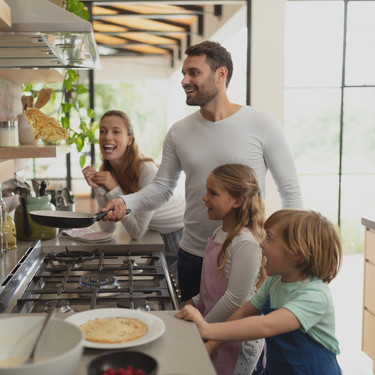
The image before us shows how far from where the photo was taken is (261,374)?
1777 millimetres

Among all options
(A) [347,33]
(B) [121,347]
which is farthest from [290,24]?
(B) [121,347]

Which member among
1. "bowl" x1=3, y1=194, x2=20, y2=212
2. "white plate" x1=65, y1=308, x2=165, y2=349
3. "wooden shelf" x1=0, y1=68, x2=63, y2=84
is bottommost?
"white plate" x1=65, y1=308, x2=165, y2=349

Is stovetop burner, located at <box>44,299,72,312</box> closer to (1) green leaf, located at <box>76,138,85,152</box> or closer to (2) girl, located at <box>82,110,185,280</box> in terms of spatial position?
(2) girl, located at <box>82,110,185,280</box>

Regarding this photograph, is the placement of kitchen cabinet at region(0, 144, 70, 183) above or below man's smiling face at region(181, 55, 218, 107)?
below

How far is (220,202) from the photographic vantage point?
5.96 ft

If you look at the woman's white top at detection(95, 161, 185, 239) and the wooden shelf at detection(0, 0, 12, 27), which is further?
the woman's white top at detection(95, 161, 185, 239)

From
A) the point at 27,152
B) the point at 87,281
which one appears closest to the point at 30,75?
the point at 27,152

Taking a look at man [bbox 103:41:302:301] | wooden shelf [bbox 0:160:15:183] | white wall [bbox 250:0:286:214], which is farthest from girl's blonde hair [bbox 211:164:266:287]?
white wall [bbox 250:0:286:214]

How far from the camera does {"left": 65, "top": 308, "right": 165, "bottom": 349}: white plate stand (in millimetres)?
1090

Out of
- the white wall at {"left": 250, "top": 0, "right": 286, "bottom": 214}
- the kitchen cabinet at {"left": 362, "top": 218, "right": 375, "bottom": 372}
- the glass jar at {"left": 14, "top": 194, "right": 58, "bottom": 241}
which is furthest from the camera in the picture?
the white wall at {"left": 250, "top": 0, "right": 286, "bottom": 214}

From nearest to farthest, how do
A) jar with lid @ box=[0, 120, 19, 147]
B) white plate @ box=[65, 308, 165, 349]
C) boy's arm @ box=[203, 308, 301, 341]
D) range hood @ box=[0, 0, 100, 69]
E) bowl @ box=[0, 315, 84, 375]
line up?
1. bowl @ box=[0, 315, 84, 375]
2. white plate @ box=[65, 308, 165, 349]
3. boy's arm @ box=[203, 308, 301, 341]
4. range hood @ box=[0, 0, 100, 69]
5. jar with lid @ box=[0, 120, 19, 147]

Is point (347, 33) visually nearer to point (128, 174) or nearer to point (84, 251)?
point (128, 174)

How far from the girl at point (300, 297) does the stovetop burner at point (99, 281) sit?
489 mm

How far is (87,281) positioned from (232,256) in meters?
0.47
